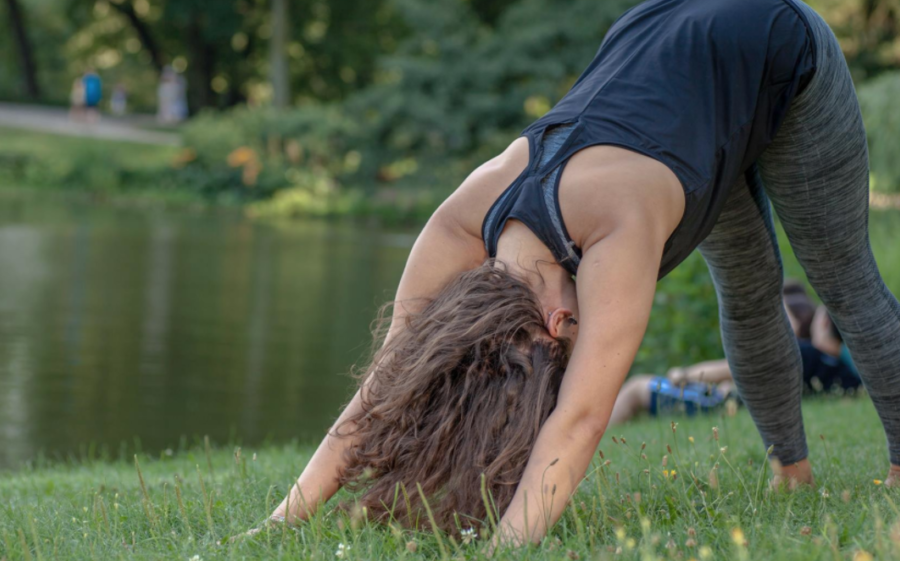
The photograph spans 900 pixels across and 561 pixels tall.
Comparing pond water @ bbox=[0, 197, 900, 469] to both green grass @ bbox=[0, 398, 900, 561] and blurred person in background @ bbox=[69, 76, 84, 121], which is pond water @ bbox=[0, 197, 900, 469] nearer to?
green grass @ bbox=[0, 398, 900, 561]

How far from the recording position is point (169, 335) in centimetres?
951

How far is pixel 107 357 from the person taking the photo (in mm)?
8531

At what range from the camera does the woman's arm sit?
2.20 metres

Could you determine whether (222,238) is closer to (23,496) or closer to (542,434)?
(23,496)

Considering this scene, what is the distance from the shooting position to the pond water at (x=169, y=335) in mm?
6758

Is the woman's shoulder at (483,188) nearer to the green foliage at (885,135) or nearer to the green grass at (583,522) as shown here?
the green grass at (583,522)

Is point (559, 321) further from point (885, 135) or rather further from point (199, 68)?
point (199, 68)

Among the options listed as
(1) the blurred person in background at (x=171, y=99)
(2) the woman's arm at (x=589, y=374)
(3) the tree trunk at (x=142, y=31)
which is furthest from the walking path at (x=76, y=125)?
(2) the woman's arm at (x=589, y=374)

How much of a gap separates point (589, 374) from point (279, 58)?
31.2 metres

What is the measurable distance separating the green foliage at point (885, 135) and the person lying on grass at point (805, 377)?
324 inches

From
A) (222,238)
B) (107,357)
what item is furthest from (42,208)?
(107,357)

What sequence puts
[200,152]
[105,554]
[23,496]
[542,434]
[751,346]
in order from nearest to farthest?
[542,434] → [105,554] → [751,346] → [23,496] → [200,152]

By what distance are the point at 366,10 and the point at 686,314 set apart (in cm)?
3233

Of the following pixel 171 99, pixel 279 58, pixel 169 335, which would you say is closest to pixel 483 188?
pixel 169 335
